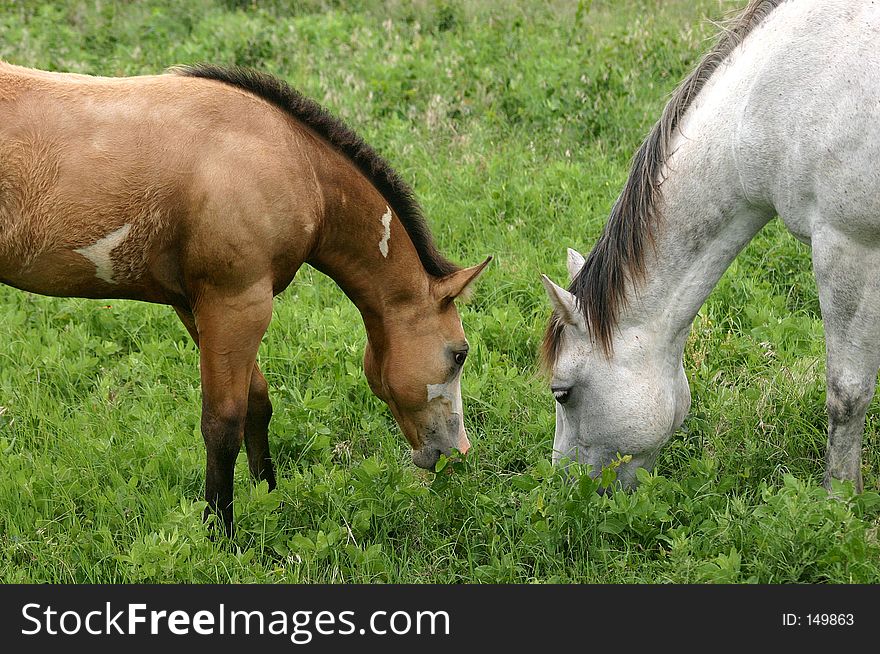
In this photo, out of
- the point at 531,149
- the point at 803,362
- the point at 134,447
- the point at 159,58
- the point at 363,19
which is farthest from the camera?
the point at 363,19

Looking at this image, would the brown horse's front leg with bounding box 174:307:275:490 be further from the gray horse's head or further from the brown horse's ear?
the gray horse's head

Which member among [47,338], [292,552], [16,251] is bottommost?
[47,338]

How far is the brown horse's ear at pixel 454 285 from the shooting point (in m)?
4.16

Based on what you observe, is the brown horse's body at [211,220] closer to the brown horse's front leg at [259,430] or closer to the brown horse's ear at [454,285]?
the brown horse's ear at [454,285]

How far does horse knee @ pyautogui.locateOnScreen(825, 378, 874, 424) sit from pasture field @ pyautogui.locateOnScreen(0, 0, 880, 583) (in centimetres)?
36

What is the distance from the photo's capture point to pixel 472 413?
16.8 feet

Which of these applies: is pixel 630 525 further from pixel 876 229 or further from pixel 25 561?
pixel 25 561

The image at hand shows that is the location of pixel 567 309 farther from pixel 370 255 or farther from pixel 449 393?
pixel 370 255

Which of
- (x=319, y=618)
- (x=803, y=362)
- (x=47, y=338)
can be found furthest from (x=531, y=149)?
(x=319, y=618)

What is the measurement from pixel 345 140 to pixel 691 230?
151cm

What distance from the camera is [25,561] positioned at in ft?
13.3

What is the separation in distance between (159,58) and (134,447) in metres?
5.30

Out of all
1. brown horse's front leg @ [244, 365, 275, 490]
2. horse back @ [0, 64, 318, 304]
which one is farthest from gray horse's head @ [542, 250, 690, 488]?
brown horse's front leg @ [244, 365, 275, 490]

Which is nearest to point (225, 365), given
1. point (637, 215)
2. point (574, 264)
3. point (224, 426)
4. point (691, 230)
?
point (224, 426)
